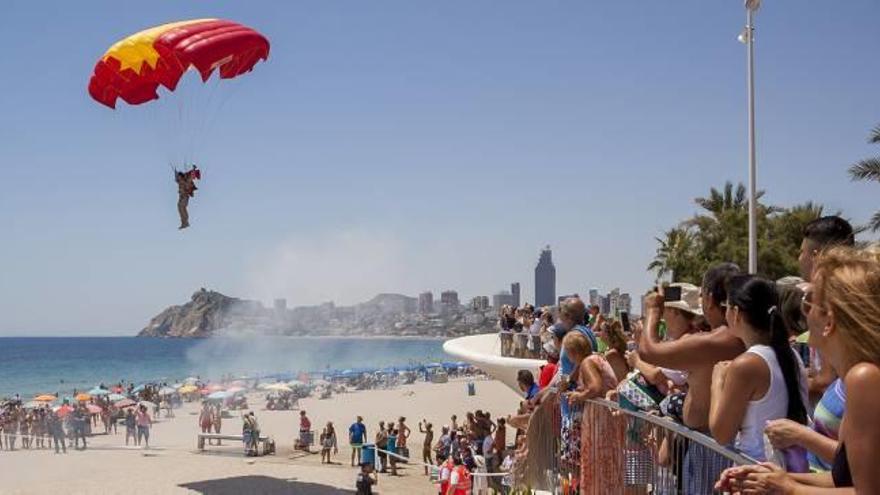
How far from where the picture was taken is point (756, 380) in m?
4.10

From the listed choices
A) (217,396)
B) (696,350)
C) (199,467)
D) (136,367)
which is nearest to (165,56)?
(199,467)

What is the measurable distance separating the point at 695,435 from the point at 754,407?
0.64 m

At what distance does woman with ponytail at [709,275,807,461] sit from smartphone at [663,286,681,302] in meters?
1.50

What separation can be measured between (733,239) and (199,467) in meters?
25.5

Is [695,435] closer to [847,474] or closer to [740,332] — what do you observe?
[740,332]

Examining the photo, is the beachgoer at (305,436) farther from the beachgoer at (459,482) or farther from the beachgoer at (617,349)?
the beachgoer at (617,349)

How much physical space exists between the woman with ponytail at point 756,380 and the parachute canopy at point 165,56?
54.0 ft

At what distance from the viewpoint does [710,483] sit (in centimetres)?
466

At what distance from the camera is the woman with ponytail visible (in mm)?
4102

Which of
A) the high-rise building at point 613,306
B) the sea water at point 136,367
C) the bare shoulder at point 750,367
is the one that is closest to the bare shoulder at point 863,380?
the bare shoulder at point 750,367

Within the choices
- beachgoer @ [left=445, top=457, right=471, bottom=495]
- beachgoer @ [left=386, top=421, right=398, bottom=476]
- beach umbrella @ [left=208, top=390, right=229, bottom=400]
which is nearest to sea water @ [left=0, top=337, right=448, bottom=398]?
beach umbrella @ [left=208, top=390, right=229, bottom=400]

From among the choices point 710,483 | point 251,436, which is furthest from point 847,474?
point 251,436

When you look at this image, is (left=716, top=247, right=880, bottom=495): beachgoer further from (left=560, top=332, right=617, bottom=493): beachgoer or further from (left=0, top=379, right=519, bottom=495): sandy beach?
(left=0, top=379, right=519, bottom=495): sandy beach

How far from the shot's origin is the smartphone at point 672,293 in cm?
583
